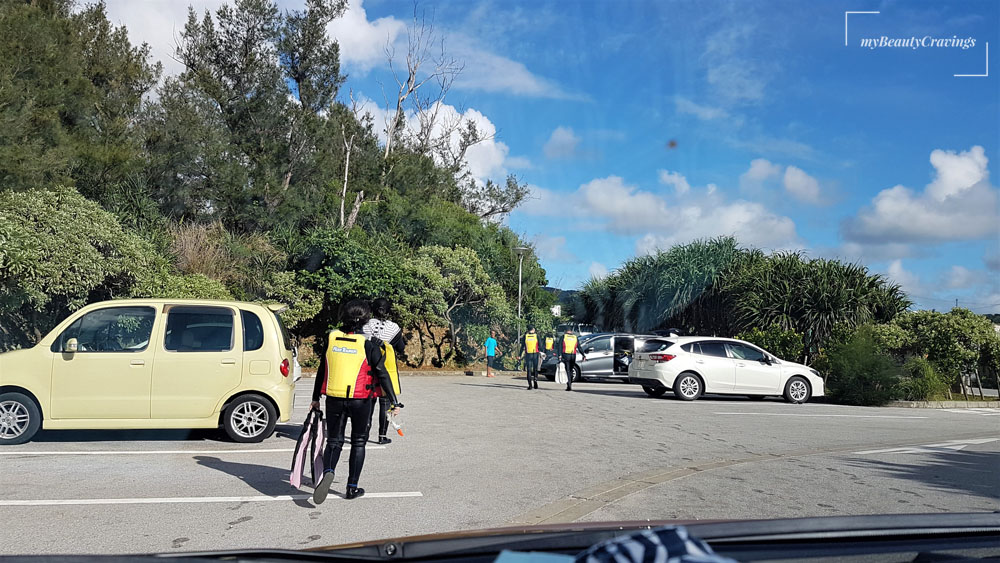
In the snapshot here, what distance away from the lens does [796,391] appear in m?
18.0

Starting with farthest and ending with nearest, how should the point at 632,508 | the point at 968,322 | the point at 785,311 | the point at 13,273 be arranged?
the point at 785,311
the point at 968,322
the point at 13,273
the point at 632,508

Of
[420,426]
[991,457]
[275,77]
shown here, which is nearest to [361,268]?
[275,77]

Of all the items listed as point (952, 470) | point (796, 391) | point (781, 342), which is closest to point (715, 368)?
point (796, 391)

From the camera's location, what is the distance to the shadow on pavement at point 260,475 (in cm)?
694

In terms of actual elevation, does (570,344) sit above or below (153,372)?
above

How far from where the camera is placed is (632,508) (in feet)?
21.1

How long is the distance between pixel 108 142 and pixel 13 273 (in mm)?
11004

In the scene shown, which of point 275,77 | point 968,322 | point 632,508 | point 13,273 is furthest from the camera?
point 275,77

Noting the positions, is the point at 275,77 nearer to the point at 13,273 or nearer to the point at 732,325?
the point at 13,273

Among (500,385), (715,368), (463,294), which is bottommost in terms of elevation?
(500,385)

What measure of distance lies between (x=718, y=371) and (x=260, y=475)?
12189 mm

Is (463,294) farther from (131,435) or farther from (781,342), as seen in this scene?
(131,435)

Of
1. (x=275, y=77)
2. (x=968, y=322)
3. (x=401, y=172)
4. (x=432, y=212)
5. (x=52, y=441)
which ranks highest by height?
(x=275, y=77)

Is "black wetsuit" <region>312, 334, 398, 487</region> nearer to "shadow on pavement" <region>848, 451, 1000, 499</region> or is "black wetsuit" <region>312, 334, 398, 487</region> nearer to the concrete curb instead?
A: "shadow on pavement" <region>848, 451, 1000, 499</region>
